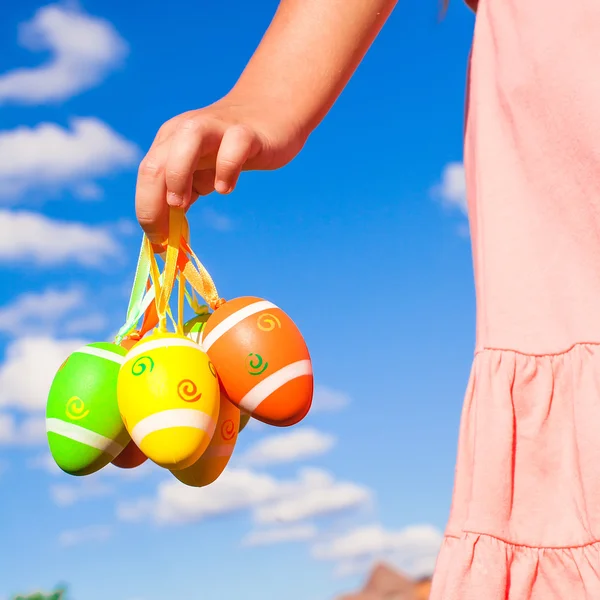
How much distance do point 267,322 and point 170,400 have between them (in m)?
0.22

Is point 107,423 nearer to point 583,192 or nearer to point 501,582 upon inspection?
point 501,582

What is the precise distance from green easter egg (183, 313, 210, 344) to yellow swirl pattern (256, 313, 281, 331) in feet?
0.40

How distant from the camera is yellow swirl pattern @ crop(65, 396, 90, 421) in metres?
1.42

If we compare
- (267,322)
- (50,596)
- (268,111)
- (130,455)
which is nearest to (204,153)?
(268,111)

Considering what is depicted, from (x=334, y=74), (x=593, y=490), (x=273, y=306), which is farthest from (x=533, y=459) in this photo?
(x=334, y=74)

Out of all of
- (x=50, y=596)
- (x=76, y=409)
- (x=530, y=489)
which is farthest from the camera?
(x=50, y=596)

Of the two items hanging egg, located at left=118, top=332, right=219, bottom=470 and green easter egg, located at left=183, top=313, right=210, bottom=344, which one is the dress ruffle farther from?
green easter egg, located at left=183, top=313, right=210, bottom=344

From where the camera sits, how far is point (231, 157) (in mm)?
1195

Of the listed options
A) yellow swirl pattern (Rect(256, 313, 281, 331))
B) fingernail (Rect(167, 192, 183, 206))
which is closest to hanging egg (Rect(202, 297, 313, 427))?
yellow swirl pattern (Rect(256, 313, 281, 331))

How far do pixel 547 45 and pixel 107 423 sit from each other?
34.1 inches

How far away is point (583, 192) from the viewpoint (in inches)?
45.0

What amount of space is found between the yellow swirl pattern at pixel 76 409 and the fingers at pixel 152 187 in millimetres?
345

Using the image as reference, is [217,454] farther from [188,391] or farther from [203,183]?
[203,183]

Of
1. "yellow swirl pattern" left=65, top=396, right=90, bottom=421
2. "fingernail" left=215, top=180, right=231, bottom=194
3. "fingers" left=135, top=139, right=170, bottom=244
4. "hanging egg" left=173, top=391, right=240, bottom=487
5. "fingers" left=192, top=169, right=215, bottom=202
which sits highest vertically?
"fingers" left=192, top=169, right=215, bottom=202
